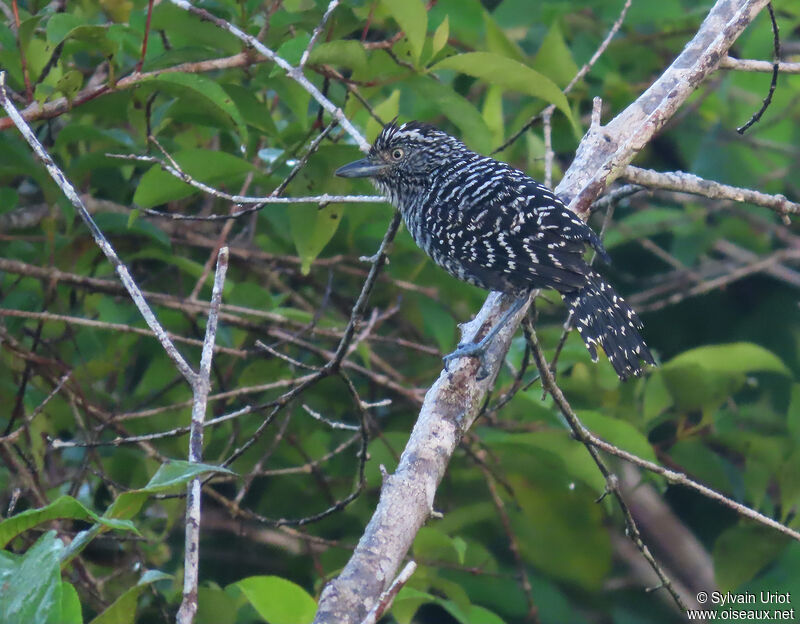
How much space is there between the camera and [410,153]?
15.2 ft

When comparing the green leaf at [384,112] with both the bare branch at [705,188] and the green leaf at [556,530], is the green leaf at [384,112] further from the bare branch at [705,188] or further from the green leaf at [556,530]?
the green leaf at [556,530]

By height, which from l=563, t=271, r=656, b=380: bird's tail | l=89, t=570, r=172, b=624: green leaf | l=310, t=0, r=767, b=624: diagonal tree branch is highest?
l=310, t=0, r=767, b=624: diagonal tree branch

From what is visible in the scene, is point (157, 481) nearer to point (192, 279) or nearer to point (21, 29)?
point (21, 29)

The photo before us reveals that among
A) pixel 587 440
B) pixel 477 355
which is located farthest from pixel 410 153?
pixel 587 440

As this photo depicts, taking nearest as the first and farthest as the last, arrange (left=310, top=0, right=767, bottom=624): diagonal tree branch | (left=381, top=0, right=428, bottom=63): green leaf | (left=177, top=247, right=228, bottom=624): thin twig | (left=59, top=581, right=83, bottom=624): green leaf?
(left=177, top=247, right=228, bottom=624): thin twig, (left=59, top=581, right=83, bottom=624): green leaf, (left=310, top=0, right=767, bottom=624): diagonal tree branch, (left=381, top=0, right=428, bottom=63): green leaf

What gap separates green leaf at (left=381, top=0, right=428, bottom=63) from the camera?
10.9 ft

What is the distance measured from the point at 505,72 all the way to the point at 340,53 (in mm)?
616

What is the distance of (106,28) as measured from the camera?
10.00 ft

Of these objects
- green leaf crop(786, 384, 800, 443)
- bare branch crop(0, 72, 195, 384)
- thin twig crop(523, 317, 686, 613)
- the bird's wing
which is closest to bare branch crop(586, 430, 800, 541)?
thin twig crop(523, 317, 686, 613)

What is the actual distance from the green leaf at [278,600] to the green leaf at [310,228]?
123 centimetres

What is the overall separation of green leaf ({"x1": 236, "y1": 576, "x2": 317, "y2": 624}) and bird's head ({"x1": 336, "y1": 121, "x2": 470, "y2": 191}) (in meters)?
2.11

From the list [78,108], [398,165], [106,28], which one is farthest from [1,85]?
[398,165]

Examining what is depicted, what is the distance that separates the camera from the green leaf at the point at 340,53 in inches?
128

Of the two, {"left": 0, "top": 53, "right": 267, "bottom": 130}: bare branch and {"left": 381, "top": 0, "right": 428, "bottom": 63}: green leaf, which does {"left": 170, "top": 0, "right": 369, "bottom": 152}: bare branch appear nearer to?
{"left": 0, "top": 53, "right": 267, "bottom": 130}: bare branch
